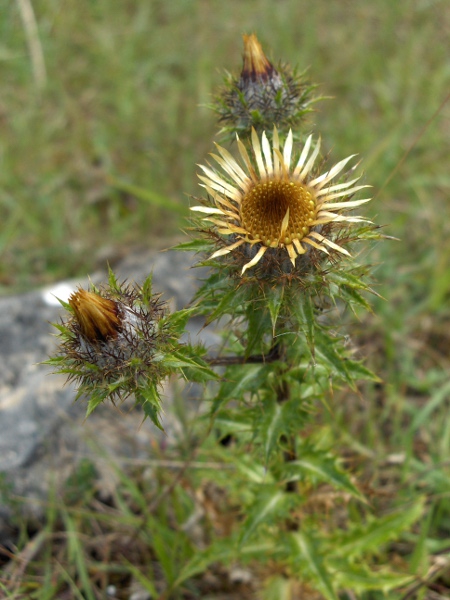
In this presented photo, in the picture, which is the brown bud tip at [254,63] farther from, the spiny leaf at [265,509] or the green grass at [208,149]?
the spiny leaf at [265,509]

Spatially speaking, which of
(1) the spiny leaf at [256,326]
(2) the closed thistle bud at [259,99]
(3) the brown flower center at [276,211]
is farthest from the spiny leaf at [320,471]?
(2) the closed thistle bud at [259,99]

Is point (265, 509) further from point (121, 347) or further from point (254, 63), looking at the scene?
point (254, 63)

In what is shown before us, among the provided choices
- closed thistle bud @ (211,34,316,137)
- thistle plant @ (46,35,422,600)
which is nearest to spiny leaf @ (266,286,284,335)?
thistle plant @ (46,35,422,600)

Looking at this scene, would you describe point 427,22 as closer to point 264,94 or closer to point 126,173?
point 126,173

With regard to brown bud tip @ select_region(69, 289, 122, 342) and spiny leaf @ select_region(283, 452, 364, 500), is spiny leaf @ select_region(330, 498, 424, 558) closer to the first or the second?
spiny leaf @ select_region(283, 452, 364, 500)

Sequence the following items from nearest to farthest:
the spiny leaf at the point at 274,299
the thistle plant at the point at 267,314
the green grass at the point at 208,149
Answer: the spiny leaf at the point at 274,299
the thistle plant at the point at 267,314
the green grass at the point at 208,149

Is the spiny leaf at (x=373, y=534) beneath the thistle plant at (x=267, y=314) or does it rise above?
beneath
